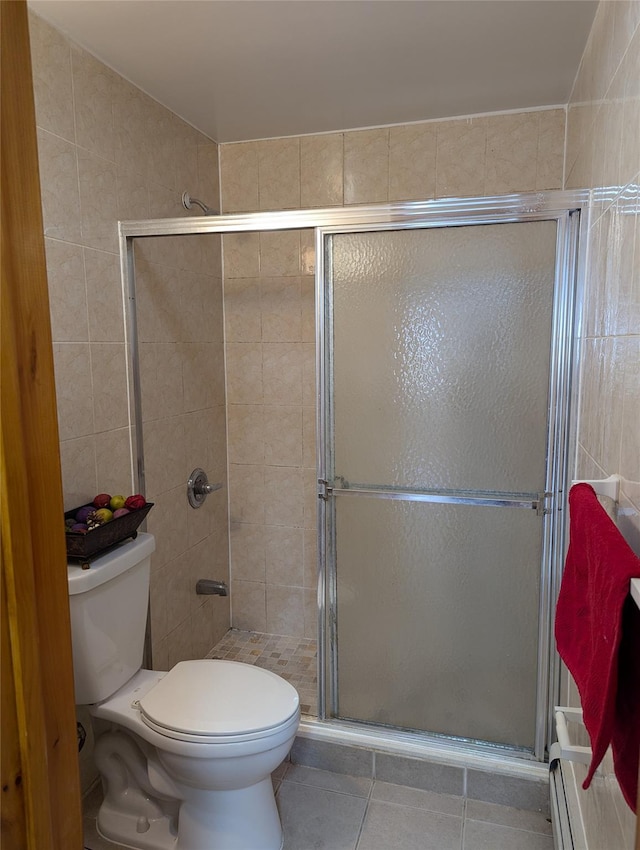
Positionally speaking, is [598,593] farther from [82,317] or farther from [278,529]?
[278,529]

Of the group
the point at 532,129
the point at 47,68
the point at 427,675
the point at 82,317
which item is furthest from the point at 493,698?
the point at 47,68

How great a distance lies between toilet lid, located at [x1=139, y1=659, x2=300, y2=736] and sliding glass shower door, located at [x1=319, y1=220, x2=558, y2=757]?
397 mm

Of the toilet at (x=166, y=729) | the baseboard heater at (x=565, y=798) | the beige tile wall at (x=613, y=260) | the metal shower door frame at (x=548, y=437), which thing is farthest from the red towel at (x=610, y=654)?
the toilet at (x=166, y=729)

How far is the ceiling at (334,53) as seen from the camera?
1.51 metres

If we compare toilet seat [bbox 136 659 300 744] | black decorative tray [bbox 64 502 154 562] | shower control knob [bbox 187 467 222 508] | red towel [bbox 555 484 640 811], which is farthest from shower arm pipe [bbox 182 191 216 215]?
red towel [bbox 555 484 640 811]

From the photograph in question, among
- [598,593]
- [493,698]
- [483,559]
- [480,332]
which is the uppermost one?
[480,332]

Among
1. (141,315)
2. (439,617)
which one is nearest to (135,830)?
(439,617)

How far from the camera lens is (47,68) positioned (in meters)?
1.57

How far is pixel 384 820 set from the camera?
176 centimetres

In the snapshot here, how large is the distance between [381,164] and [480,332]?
1028 millimetres

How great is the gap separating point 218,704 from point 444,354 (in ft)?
3.94

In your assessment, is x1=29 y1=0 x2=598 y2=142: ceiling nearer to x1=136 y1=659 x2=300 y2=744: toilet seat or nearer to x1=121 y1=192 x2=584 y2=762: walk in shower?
x1=121 y1=192 x2=584 y2=762: walk in shower

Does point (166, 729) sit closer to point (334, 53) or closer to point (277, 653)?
point (277, 653)

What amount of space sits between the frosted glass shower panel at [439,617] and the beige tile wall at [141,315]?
2.44 ft
